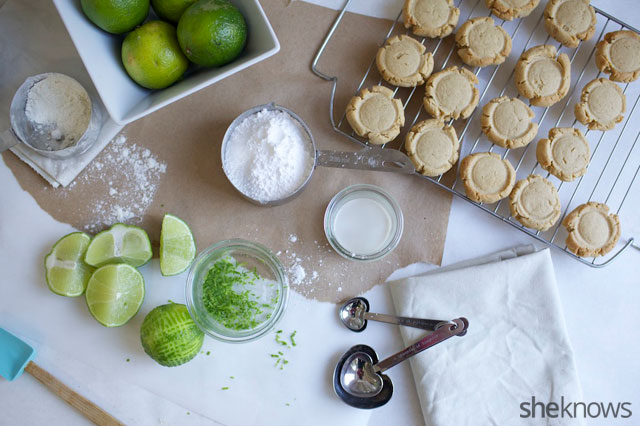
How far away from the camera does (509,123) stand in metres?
1.83

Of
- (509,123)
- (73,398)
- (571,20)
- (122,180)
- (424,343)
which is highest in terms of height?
(571,20)

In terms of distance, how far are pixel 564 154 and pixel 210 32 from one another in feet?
4.25

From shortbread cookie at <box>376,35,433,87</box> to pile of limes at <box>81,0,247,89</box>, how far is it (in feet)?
1.74

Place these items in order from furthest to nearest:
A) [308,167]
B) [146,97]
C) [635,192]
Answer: [635,192] → [308,167] → [146,97]

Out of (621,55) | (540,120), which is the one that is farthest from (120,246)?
(621,55)

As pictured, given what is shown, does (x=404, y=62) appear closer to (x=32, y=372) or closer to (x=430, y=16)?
(x=430, y=16)

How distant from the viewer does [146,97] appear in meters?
1.68

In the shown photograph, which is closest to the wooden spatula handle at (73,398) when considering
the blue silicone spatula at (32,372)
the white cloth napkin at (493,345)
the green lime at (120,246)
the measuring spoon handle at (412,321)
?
the blue silicone spatula at (32,372)

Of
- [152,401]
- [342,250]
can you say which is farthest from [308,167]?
[152,401]

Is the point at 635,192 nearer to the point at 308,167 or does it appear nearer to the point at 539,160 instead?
the point at 539,160

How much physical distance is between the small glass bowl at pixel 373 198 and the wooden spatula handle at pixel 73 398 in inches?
40.2

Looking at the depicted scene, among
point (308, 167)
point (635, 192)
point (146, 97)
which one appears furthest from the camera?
point (635, 192)

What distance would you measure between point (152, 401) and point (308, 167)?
40.3 inches

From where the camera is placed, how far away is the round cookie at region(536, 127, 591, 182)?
1.83 meters
